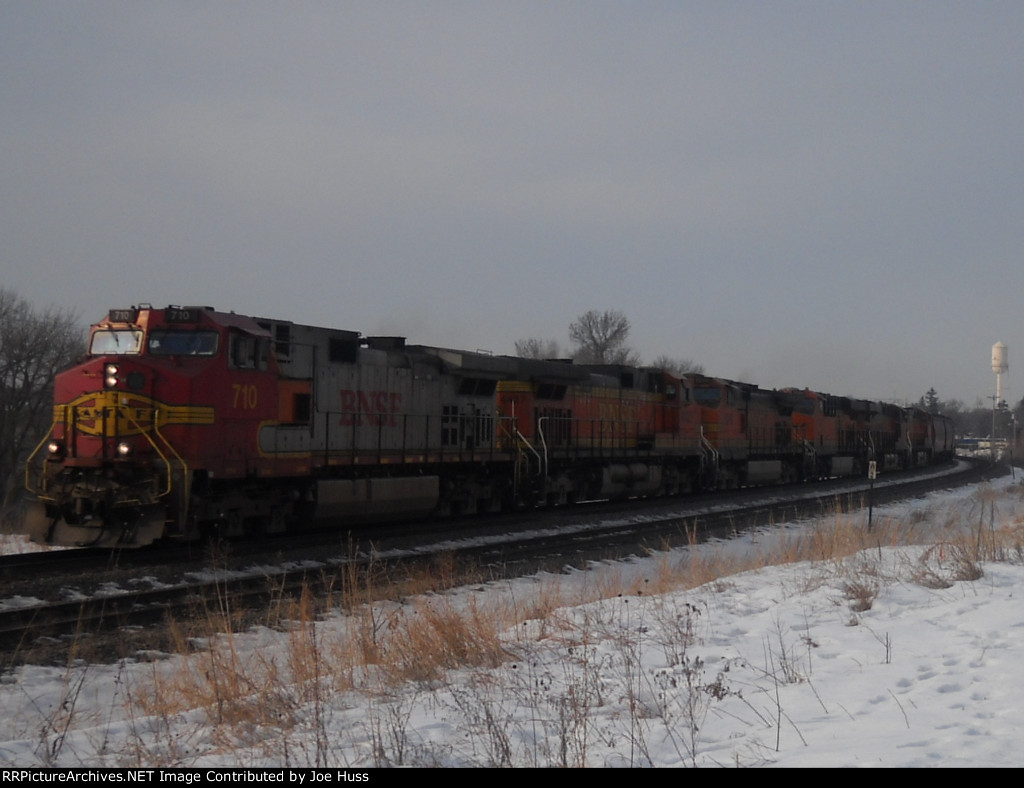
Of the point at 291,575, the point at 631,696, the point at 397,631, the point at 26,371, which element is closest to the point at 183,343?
the point at 291,575

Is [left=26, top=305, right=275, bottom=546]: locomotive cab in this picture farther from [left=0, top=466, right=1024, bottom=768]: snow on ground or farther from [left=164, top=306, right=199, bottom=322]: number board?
[left=0, top=466, right=1024, bottom=768]: snow on ground

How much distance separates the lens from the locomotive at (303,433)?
45.1ft

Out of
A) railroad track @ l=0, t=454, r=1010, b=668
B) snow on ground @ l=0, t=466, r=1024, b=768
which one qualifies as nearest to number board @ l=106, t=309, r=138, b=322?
railroad track @ l=0, t=454, r=1010, b=668

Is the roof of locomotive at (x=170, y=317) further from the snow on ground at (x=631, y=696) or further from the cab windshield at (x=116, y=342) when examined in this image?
the snow on ground at (x=631, y=696)

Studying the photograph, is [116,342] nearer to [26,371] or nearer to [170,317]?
[170,317]

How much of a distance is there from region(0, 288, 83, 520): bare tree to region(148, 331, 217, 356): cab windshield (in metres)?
28.8

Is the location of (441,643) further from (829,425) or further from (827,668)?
(829,425)

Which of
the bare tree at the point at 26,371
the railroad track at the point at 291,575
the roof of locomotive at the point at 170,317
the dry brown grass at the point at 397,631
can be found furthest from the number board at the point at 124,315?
the bare tree at the point at 26,371

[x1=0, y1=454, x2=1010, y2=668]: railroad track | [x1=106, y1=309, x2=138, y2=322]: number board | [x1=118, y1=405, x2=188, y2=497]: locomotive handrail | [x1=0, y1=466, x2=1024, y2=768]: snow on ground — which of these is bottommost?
[x1=0, y1=454, x2=1010, y2=668]: railroad track

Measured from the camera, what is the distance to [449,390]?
20812 millimetres

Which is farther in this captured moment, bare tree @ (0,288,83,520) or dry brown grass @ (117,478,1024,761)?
bare tree @ (0,288,83,520)

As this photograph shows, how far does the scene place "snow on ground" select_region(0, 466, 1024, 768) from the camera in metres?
4.95

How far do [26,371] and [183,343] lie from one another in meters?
34.5
